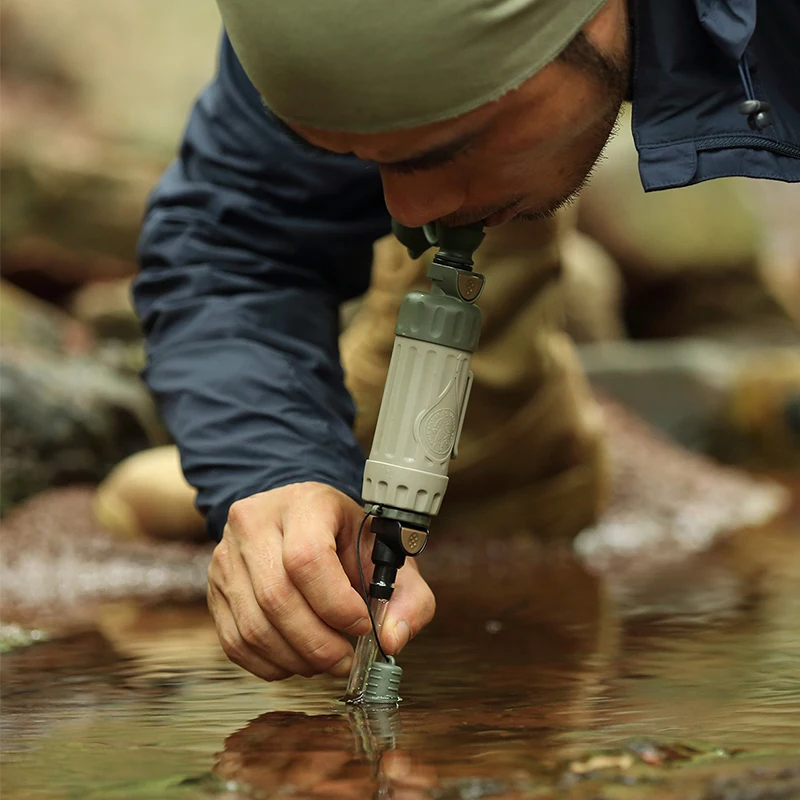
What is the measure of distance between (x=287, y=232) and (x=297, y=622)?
531 mm

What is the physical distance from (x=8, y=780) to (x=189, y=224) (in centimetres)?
72

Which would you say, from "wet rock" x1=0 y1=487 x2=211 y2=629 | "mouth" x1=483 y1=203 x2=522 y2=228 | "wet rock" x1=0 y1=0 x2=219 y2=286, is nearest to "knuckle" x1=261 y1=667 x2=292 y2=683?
"mouth" x1=483 y1=203 x2=522 y2=228

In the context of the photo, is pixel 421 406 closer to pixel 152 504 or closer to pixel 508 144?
pixel 508 144

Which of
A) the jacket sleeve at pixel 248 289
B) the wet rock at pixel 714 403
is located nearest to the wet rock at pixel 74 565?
the jacket sleeve at pixel 248 289

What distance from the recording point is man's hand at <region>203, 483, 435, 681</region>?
891 millimetres

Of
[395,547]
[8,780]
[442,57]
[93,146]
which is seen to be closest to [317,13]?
[442,57]

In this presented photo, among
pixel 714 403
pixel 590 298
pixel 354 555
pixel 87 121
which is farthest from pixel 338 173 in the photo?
pixel 87 121

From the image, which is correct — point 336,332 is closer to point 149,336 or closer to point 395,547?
point 149,336

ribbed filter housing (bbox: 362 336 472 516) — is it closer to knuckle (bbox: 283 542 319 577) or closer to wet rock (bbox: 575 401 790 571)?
knuckle (bbox: 283 542 319 577)

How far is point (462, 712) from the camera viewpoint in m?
0.85

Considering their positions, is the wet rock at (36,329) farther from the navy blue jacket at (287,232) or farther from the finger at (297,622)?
the finger at (297,622)

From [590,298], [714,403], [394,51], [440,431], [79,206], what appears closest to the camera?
[394,51]

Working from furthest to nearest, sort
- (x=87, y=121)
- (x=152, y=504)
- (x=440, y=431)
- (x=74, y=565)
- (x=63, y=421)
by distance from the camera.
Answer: (x=87, y=121)
(x=63, y=421)
(x=152, y=504)
(x=74, y=565)
(x=440, y=431)

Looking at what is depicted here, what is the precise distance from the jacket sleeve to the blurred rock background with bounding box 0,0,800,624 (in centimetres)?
117
